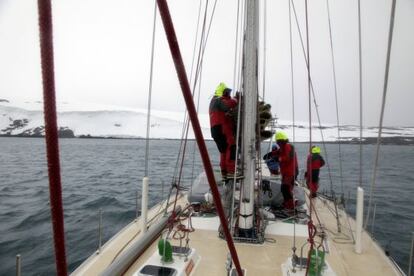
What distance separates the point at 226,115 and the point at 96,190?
1457cm

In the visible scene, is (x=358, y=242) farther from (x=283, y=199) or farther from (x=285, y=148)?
(x=285, y=148)

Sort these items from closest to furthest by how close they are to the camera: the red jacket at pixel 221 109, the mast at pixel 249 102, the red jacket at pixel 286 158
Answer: the mast at pixel 249 102
the red jacket at pixel 221 109
the red jacket at pixel 286 158

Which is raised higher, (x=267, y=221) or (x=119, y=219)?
(x=267, y=221)

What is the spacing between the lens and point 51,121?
34.5 inches

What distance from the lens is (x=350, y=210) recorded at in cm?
1433

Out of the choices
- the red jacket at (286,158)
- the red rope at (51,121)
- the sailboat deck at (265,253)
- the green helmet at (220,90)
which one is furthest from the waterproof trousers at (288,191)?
the red rope at (51,121)

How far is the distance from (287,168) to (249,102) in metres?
3.03

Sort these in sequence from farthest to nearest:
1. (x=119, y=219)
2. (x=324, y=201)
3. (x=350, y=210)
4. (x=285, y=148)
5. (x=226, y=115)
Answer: (x=350, y=210), (x=119, y=219), (x=324, y=201), (x=285, y=148), (x=226, y=115)

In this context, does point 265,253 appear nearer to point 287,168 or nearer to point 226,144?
point 226,144

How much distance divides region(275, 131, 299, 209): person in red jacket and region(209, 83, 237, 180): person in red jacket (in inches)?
68.6

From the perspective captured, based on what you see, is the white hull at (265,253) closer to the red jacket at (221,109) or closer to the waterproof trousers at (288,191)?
the waterproof trousers at (288,191)

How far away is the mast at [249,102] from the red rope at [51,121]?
14.1 ft

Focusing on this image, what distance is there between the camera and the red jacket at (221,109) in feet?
19.3

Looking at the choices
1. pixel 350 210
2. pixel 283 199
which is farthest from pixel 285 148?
pixel 350 210
